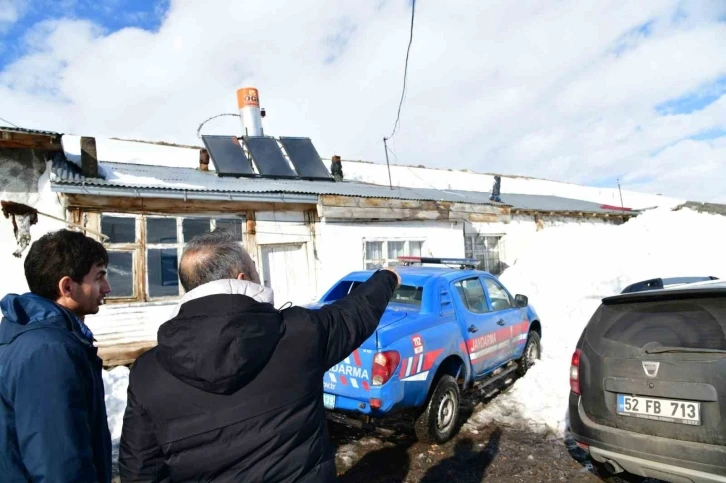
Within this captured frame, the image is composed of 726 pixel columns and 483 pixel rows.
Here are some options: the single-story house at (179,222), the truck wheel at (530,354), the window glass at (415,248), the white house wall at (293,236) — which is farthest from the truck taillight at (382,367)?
the window glass at (415,248)

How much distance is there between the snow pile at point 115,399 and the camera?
201 inches

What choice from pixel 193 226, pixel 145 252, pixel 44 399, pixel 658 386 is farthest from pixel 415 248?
pixel 44 399

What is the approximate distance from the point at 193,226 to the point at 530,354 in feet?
21.5

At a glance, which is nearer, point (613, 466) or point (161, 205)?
point (613, 466)

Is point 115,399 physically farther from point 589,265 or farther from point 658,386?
point 589,265

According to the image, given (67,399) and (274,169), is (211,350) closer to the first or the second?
(67,399)

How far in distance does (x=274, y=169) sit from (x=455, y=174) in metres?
12.4

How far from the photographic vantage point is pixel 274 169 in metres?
11.8

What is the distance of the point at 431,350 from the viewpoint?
4.73 meters

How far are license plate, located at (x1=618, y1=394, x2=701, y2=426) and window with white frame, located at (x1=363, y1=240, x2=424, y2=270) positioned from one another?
23.3 feet

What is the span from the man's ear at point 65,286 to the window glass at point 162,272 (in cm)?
685

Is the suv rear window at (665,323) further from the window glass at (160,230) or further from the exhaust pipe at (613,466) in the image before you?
the window glass at (160,230)

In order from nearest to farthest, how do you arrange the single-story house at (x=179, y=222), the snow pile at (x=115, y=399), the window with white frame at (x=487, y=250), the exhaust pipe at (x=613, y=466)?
the exhaust pipe at (x=613, y=466) → the snow pile at (x=115, y=399) → the single-story house at (x=179, y=222) → the window with white frame at (x=487, y=250)

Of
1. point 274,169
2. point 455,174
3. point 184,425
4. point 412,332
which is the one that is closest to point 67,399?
point 184,425
